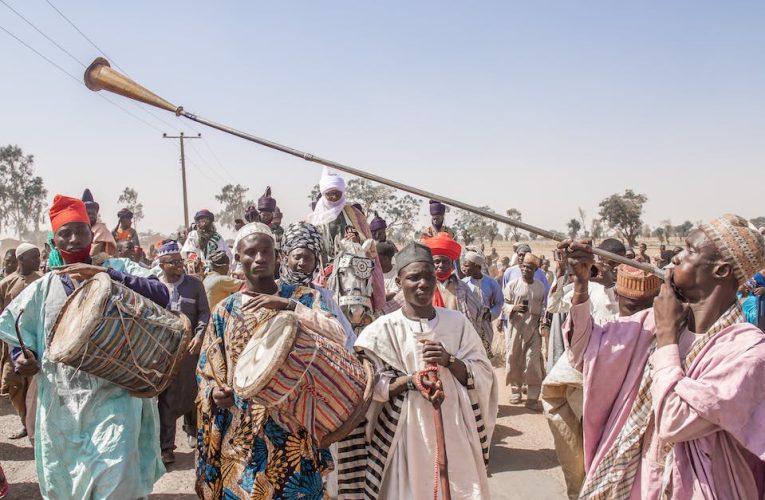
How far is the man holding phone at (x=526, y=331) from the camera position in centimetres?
807

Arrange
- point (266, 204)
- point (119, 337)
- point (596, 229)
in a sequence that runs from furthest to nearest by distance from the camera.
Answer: point (596, 229)
point (266, 204)
point (119, 337)

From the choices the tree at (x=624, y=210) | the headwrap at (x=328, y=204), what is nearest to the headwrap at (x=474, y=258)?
the headwrap at (x=328, y=204)

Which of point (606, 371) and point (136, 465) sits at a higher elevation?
point (606, 371)

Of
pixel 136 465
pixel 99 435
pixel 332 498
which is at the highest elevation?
pixel 99 435

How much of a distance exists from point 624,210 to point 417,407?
54.4 m

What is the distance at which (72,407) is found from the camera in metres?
3.98

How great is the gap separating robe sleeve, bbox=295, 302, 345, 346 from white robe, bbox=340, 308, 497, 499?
12.7 inches

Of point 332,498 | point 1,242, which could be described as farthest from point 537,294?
point 1,242

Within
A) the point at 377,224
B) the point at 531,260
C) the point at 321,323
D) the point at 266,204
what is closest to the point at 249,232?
the point at 321,323

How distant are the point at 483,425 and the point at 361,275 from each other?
2167mm

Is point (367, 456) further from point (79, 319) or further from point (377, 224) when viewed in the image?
point (377, 224)

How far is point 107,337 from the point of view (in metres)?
3.62

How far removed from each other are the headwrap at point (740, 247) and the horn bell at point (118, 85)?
2.76m

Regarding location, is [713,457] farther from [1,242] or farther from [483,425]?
[1,242]
